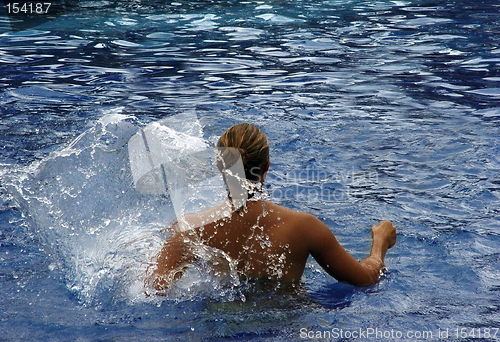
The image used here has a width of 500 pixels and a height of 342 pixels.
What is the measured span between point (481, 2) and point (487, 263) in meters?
12.6

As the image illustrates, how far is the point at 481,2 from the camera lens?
14719 millimetres

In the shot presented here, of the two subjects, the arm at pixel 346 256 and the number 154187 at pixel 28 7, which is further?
the number 154187 at pixel 28 7

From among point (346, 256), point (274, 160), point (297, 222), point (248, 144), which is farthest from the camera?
point (274, 160)

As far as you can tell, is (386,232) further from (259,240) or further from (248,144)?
(248,144)

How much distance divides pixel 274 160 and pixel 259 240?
320 cm

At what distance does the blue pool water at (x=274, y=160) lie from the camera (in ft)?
11.5

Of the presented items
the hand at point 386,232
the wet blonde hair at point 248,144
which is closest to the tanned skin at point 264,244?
the wet blonde hair at point 248,144

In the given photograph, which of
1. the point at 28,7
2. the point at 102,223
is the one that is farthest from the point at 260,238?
the point at 28,7

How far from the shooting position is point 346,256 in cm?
347

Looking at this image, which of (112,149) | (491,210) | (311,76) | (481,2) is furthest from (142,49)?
(481,2)

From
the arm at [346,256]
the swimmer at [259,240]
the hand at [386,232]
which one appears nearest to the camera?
the swimmer at [259,240]

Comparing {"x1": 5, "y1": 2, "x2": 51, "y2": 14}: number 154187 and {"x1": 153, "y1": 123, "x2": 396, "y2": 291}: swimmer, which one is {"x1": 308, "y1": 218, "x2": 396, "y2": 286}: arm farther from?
{"x1": 5, "y1": 2, "x2": 51, "y2": 14}: number 154187

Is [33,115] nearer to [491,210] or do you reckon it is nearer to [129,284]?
[129,284]

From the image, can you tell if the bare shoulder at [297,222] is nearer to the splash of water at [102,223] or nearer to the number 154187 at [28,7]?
the splash of water at [102,223]
